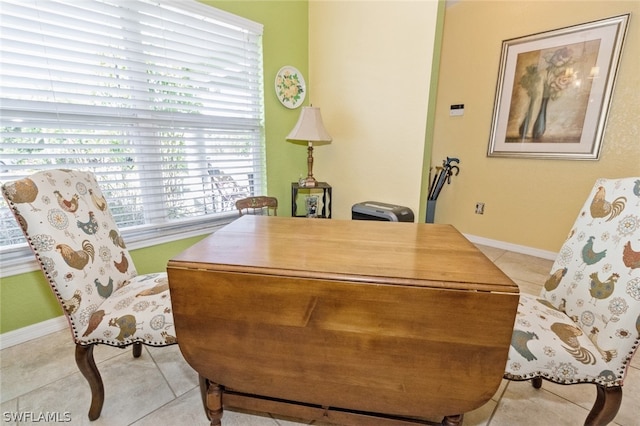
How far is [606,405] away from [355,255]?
97cm

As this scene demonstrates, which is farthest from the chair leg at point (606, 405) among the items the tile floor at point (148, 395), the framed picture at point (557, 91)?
the framed picture at point (557, 91)

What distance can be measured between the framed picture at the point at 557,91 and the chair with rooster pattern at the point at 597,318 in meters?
1.92

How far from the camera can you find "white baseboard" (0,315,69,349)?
1.60 metres

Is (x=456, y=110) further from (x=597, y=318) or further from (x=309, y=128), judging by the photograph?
(x=597, y=318)

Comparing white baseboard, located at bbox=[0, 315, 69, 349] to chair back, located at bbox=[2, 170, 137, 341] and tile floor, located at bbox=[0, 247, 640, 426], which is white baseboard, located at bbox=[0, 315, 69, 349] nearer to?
tile floor, located at bbox=[0, 247, 640, 426]

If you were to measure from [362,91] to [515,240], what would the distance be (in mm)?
2332

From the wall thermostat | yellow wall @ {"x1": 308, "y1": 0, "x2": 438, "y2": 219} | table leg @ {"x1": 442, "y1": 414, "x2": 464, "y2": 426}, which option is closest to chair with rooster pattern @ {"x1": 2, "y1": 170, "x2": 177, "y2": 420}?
table leg @ {"x1": 442, "y1": 414, "x2": 464, "y2": 426}

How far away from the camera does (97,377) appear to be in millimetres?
1141

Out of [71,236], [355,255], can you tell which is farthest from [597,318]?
[71,236]

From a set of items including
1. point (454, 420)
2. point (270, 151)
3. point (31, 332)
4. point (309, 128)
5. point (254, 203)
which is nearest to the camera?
point (454, 420)

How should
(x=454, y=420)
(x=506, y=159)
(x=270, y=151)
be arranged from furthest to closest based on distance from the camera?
(x=506, y=159) < (x=270, y=151) < (x=454, y=420)

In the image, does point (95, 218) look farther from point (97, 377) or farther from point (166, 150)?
point (166, 150)

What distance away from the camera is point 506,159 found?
9.87 feet

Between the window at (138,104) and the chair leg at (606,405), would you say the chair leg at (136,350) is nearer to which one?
the window at (138,104)
